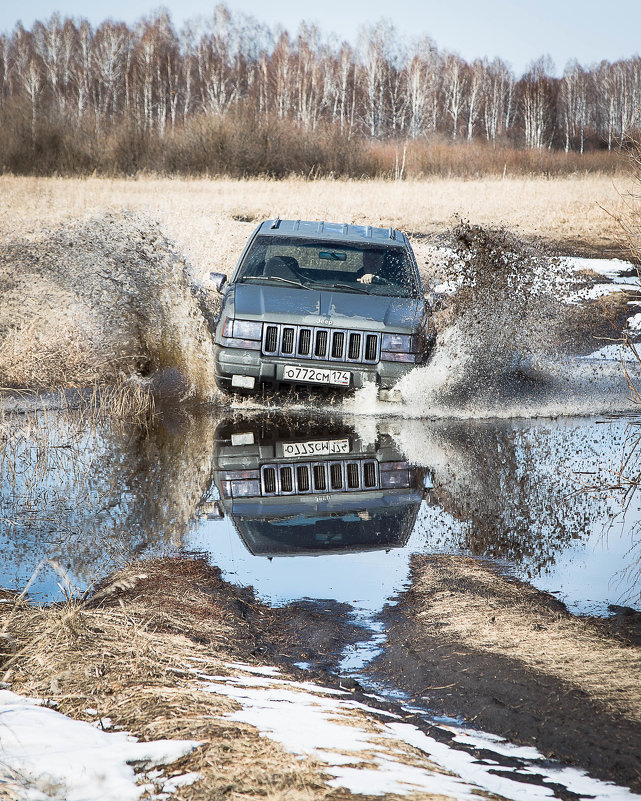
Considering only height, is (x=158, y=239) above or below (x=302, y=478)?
above

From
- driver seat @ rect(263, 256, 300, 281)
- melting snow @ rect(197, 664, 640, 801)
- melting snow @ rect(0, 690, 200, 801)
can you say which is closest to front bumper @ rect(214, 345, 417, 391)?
driver seat @ rect(263, 256, 300, 281)

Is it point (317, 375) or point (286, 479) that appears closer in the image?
point (286, 479)

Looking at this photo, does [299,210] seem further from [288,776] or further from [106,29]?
[106,29]

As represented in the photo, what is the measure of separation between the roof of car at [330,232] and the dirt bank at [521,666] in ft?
17.7

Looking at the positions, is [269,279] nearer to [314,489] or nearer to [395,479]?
[395,479]

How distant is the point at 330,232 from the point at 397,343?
1.97 metres

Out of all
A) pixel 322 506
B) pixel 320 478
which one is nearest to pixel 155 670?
pixel 322 506

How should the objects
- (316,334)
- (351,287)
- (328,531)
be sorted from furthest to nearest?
1. (351,287)
2. (316,334)
3. (328,531)

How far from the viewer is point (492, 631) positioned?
11.7 ft

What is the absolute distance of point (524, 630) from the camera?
3568 mm

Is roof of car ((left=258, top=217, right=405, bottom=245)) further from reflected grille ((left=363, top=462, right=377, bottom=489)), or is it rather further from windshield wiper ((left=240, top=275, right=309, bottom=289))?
reflected grille ((left=363, top=462, right=377, bottom=489))

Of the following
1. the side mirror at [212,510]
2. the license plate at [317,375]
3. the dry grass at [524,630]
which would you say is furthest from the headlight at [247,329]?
the dry grass at [524,630]

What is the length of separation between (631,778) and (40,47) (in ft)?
254

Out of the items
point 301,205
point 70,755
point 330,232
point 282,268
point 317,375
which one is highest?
point 301,205
